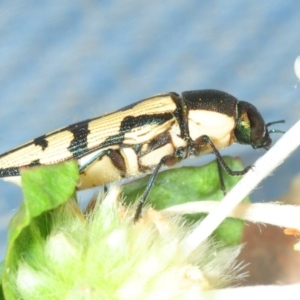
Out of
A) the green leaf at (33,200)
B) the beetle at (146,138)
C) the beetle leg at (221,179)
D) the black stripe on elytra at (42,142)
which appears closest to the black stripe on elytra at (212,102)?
the beetle at (146,138)

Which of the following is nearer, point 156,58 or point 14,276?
point 14,276

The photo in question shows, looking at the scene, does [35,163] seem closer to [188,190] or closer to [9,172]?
[9,172]

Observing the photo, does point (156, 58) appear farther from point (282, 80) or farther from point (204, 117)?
point (204, 117)

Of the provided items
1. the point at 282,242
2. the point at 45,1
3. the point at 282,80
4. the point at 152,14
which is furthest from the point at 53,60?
the point at 282,242

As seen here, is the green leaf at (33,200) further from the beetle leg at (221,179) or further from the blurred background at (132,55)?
the blurred background at (132,55)

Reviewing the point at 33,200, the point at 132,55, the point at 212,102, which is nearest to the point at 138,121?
the point at 212,102

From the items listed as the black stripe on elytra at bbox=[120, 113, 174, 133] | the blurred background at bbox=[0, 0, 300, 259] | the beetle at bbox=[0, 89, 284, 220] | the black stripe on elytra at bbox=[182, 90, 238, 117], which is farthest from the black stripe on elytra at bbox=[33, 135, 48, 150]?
the blurred background at bbox=[0, 0, 300, 259]
